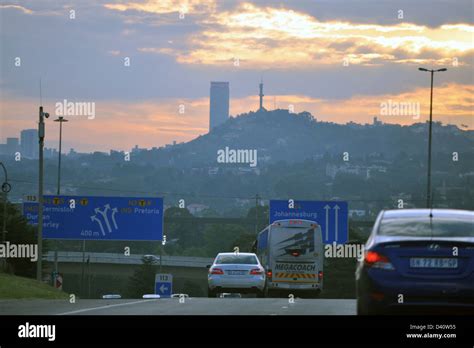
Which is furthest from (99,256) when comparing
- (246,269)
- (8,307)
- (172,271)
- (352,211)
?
(8,307)

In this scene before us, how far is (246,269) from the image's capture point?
1313 inches

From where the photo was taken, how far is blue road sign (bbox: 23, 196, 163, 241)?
55594 millimetres

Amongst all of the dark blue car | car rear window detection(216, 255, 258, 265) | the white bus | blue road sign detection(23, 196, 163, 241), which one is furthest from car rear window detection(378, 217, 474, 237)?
blue road sign detection(23, 196, 163, 241)

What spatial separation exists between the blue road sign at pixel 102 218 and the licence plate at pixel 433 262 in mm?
42337

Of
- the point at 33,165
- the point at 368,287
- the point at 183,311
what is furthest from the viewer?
the point at 33,165

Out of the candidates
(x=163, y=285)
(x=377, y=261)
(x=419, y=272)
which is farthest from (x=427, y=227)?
(x=163, y=285)

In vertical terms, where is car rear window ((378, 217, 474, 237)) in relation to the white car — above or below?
above

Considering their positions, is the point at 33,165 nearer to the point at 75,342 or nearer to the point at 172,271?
the point at 172,271

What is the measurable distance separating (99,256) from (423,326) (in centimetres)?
10079

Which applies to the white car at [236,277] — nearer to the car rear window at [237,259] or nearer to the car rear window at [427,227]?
the car rear window at [237,259]

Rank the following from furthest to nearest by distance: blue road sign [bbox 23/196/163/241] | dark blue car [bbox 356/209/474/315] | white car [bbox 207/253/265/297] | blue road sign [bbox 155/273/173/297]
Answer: blue road sign [bbox 155/273/173/297] < blue road sign [bbox 23/196/163/241] < white car [bbox 207/253/265/297] < dark blue car [bbox 356/209/474/315]

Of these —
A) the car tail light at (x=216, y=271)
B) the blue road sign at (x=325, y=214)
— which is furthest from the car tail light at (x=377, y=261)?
the blue road sign at (x=325, y=214)

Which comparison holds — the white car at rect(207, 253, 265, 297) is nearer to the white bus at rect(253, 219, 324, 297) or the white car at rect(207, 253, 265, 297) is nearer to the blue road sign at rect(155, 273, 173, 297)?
the white bus at rect(253, 219, 324, 297)

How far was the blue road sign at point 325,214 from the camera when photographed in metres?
56.9
